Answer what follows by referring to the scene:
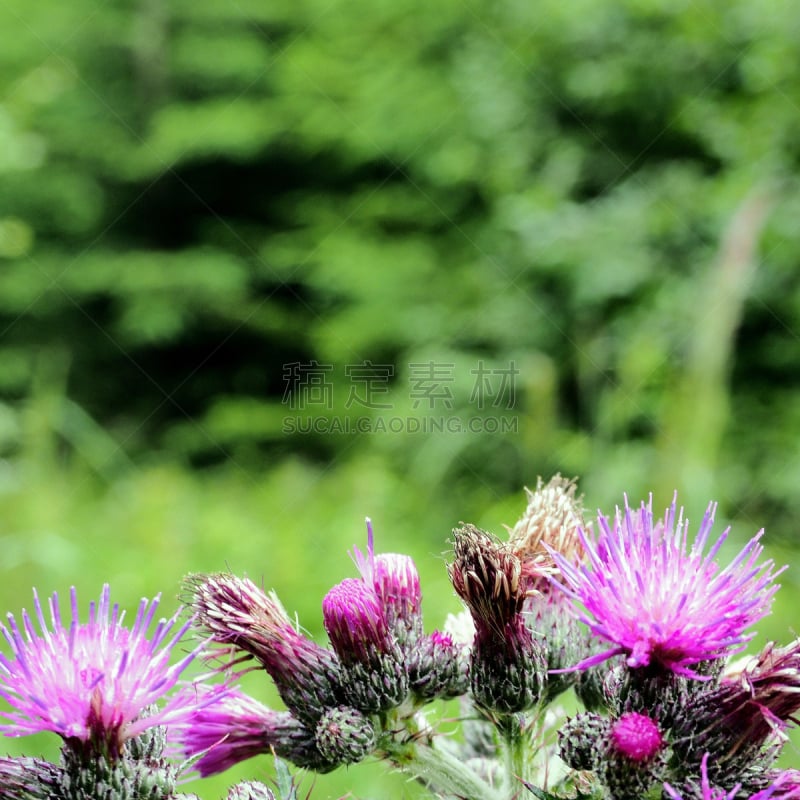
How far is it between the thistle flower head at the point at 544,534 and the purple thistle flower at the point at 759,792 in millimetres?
395

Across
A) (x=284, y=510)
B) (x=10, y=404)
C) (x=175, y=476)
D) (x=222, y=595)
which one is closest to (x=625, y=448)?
(x=284, y=510)

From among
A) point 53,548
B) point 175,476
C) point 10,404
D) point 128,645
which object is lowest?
point 128,645

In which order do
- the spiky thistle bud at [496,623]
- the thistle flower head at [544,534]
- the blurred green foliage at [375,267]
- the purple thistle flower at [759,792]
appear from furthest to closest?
the blurred green foliage at [375,267], the thistle flower head at [544,534], the spiky thistle bud at [496,623], the purple thistle flower at [759,792]

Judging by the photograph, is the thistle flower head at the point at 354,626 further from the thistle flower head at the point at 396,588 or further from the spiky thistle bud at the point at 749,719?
the spiky thistle bud at the point at 749,719

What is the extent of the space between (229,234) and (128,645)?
35.1ft

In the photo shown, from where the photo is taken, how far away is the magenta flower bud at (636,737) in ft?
3.97

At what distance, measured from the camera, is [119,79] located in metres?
12.4

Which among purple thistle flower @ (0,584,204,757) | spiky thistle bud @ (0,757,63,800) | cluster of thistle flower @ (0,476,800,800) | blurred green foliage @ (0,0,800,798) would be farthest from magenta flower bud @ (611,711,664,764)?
blurred green foliage @ (0,0,800,798)

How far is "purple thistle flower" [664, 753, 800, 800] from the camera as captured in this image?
1104 millimetres

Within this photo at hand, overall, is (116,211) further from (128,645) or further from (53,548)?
(128,645)

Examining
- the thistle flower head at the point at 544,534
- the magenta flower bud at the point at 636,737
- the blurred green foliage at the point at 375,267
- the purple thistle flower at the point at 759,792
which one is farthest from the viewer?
the blurred green foliage at the point at 375,267

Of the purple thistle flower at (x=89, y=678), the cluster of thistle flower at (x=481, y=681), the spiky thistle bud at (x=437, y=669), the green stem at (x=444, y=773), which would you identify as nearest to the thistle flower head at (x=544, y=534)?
the cluster of thistle flower at (x=481, y=681)

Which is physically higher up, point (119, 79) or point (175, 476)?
point (119, 79)

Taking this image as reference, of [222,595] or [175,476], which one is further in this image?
[175,476]
